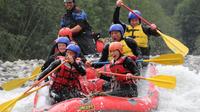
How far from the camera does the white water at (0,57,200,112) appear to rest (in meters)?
10.4

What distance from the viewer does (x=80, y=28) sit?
12008 millimetres

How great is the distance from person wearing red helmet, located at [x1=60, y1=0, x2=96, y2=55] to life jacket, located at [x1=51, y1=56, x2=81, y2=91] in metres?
2.76

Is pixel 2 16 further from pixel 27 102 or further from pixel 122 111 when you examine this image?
pixel 122 111

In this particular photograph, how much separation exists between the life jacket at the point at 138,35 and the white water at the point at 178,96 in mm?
1089

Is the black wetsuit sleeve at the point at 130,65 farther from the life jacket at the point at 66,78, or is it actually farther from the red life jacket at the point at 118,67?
the life jacket at the point at 66,78

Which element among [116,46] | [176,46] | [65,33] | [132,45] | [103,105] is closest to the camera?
[103,105]

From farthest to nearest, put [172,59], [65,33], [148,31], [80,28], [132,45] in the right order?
1. [80,28]
2. [148,31]
3. [65,33]
4. [132,45]
5. [172,59]

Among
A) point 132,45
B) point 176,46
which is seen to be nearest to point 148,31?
point 176,46

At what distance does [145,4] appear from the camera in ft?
152

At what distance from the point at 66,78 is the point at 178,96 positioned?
332 centimetres

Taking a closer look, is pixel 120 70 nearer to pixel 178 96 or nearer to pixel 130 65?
pixel 130 65

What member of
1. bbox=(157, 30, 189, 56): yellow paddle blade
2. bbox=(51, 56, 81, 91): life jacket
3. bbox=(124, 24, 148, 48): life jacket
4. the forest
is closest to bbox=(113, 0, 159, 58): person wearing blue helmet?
bbox=(124, 24, 148, 48): life jacket

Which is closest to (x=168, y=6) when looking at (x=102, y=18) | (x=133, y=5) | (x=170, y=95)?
(x=133, y=5)

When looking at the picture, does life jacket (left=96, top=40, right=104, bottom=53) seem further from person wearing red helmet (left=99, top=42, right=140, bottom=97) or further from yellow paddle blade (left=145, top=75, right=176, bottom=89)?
yellow paddle blade (left=145, top=75, right=176, bottom=89)
